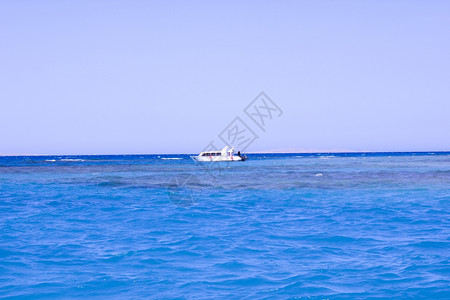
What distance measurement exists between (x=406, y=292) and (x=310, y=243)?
11.8ft

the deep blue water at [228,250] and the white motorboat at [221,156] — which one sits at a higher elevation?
the white motorboat at [221,156]

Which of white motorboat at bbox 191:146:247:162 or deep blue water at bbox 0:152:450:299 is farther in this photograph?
white motorboat at bbox 191:146:247:162

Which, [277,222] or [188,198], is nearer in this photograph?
[277,222]

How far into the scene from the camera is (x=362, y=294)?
7180 mm

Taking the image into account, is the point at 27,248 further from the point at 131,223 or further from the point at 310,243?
the point at 310,243

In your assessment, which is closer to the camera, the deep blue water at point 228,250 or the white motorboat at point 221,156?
the deep blue water at point 228,250

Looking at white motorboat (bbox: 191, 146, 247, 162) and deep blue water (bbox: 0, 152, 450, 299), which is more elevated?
white motorboat (bbox: 191, 146, 247, 162)

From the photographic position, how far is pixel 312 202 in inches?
745

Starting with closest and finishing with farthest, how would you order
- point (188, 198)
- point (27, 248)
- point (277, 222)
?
point (27, 248), point (277, 222), point (188, 198)

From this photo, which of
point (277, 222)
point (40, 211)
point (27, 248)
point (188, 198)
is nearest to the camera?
point (27, 248)

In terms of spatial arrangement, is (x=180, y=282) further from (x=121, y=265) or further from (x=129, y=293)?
(x=121, y=265)

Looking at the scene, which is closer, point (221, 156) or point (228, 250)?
point (228, 250)

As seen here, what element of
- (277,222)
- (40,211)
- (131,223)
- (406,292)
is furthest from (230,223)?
(40,211)

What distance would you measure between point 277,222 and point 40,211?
32.4ft
